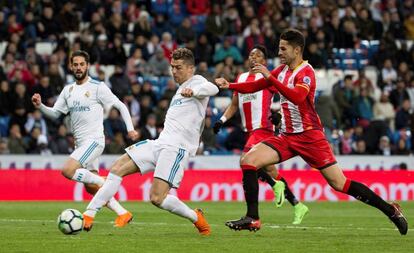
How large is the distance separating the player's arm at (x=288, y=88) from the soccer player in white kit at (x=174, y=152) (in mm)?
612

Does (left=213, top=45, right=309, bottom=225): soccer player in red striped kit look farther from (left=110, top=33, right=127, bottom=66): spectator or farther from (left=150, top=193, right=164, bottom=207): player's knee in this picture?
(left=110, top=33, right=127, bottom=66): spectator

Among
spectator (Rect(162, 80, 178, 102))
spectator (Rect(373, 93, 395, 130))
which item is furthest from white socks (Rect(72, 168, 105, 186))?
spectator (Rect(373, 93, 395, 130))

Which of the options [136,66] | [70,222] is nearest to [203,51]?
[136,66]

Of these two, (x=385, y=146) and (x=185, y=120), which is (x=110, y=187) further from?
(x=385, y=146)

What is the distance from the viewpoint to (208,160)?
2511 centimetres

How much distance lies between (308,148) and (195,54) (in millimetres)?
15877

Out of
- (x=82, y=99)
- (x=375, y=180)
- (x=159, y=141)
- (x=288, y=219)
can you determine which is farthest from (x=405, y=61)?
(x=159, y=141)

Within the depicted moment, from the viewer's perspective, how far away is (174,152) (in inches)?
523

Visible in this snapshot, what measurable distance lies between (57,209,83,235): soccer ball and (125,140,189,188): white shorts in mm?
1035

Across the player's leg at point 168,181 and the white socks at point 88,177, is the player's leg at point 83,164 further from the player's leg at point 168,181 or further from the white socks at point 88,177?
the player's leg at point 168,181

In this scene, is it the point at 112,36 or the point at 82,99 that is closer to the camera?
the point at 82,99

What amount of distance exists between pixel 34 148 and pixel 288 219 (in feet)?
30.6

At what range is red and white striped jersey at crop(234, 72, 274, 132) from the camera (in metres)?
17.4

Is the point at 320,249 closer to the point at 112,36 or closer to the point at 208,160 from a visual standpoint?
the point at 208,160
